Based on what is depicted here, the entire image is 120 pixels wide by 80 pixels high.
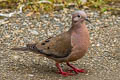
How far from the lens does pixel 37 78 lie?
15.0 feet

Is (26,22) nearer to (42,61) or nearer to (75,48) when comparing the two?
(42,61)

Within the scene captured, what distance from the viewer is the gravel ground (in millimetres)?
4730

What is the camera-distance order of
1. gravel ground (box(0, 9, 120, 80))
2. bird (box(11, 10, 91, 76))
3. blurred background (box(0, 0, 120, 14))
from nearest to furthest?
bird (box(11, 10, 91, 76)) → gravel ground (box(0, 9, 120, 80)) → blurred background (box(0, 0, 120, 14))

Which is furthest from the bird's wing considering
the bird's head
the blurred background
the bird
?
the blurred background

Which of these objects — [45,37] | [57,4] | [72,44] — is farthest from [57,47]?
→ [57,4]

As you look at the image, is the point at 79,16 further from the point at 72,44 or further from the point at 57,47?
the point at 57,47

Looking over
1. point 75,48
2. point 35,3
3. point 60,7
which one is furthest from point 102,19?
point 75,48

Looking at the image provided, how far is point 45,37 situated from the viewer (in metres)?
6.31

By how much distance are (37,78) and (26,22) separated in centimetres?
256

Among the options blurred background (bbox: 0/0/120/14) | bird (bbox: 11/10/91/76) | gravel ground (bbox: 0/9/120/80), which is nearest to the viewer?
bird (bbox: 11/10/91/76)

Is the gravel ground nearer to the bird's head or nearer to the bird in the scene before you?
the bird

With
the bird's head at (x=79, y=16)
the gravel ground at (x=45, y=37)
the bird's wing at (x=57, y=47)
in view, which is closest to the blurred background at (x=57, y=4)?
the gravel ground at (x=45, y=37)

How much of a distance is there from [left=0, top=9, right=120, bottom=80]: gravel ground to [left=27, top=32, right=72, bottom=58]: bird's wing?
12.8 inches

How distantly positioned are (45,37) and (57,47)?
1709 mm
